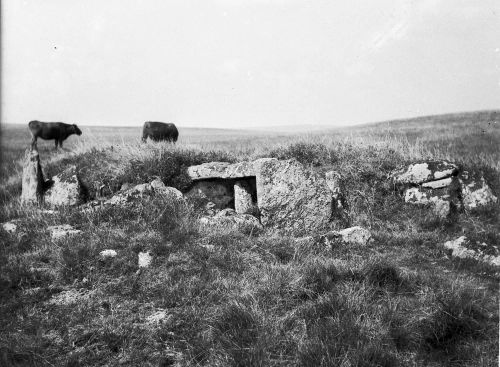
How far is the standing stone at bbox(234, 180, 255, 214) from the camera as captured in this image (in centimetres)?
889

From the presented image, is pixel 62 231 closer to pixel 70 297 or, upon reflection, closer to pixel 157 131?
pixel 70 297

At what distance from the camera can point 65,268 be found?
5.98m

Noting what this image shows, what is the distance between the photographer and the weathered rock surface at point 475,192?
8.34m

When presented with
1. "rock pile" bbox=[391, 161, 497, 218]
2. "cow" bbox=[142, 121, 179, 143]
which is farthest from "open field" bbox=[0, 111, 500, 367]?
"cow" bbox=[142, 121, 179, 143]

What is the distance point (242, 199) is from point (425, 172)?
13.8 feet

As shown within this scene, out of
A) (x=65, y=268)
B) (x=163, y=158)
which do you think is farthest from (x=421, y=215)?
(x=65, y=268)

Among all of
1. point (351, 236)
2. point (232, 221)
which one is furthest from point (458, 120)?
point (232, 221)

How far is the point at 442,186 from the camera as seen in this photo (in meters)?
8.80

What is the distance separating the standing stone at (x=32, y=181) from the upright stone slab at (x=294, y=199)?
5286 millimetres

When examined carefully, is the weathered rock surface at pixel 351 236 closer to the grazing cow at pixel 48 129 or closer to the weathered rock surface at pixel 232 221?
the weathered rock surface at pixel 232 221

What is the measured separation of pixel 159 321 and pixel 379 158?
23.7ft

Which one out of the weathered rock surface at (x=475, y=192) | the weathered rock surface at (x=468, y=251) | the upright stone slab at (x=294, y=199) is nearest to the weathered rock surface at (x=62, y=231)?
the upright stone slab at (x=294, y=199)

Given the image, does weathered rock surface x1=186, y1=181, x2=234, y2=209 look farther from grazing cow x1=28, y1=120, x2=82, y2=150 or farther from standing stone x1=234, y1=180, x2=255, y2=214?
grazing cow x1=28, y1=120, x2=82, y2=150

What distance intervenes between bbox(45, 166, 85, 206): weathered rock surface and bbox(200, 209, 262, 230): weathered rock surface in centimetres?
329
